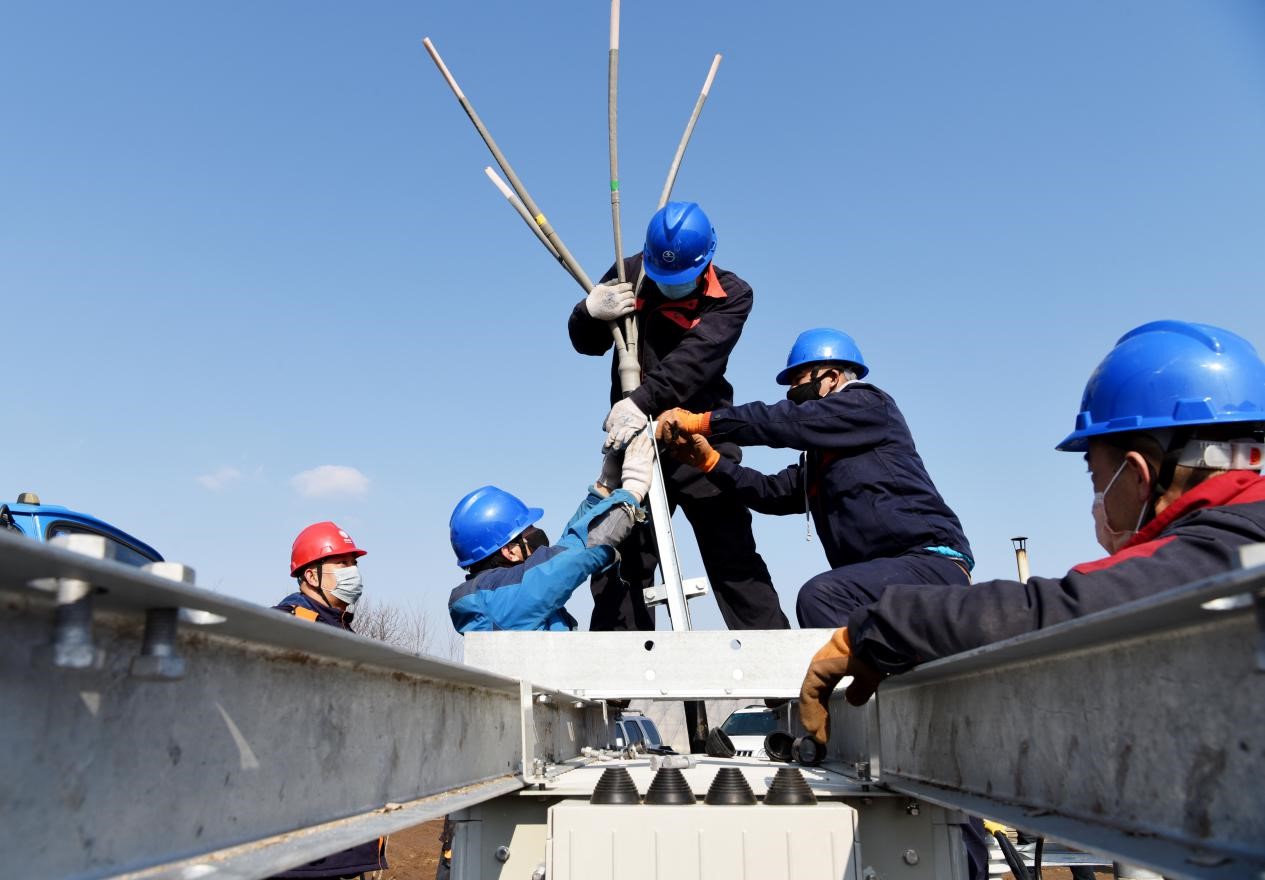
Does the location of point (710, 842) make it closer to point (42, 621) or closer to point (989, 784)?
point (989, 784)

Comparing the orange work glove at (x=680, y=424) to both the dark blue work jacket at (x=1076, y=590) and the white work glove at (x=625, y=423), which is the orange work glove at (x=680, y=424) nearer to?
→ the white work glove at (x=625, y=423)

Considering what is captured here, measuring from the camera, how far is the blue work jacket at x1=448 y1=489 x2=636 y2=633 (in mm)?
4418

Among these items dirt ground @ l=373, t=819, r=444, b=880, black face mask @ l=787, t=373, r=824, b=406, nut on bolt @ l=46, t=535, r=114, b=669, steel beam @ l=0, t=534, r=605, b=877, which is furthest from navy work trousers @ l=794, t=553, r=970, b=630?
dirt ground @ l=373, t=819, r=444, b=880

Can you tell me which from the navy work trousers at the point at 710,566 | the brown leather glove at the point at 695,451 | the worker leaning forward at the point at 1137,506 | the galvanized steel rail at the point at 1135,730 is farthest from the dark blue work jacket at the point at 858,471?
the galvanized steel rail at the point at 1135,730

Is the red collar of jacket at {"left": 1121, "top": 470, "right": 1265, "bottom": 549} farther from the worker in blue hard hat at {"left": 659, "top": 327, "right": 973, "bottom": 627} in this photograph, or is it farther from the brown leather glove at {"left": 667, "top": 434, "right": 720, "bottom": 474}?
the brown leather glove at {"left": 667, "top": 434, "right": 720, "bottom": 474}

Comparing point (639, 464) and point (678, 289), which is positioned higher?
point (678, 289)

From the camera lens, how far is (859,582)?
4.20 metres

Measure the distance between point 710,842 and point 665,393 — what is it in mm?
2918

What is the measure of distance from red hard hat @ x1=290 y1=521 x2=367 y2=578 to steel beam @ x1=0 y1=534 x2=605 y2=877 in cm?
386

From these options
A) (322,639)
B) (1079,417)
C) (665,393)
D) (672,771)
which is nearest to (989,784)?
(672,771)

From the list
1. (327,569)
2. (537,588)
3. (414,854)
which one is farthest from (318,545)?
(414,854)

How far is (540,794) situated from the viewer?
2.61m

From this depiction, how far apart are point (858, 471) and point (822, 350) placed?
82 cm

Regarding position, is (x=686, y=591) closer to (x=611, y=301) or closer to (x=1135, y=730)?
(x=611, y=301)
